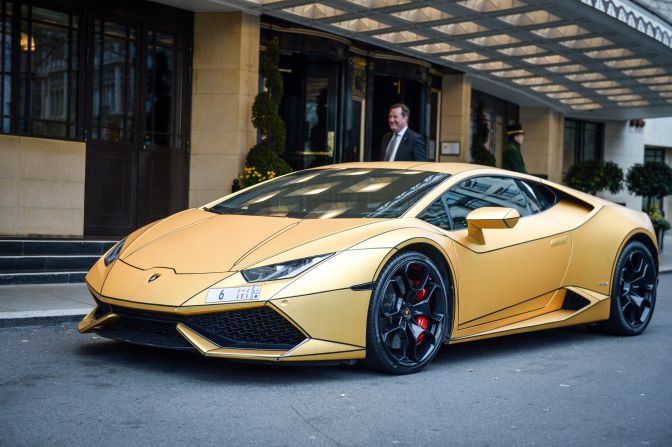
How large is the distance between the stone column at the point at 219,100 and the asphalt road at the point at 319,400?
307 inches

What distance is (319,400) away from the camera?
14.7 feet

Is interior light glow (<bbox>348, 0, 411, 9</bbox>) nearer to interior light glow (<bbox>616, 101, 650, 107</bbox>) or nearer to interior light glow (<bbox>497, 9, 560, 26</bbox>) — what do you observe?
interior light glow (<bbox>497, 9, 560, 26</bbox>)

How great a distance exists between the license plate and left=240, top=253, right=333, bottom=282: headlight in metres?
0.07

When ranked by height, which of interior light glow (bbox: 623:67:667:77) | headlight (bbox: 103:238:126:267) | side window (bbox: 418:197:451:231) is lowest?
headlight (bbox: 103:238:126:267)

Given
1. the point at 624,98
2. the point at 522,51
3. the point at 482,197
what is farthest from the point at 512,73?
the point at 482,197

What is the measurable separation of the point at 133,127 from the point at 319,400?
9.22m

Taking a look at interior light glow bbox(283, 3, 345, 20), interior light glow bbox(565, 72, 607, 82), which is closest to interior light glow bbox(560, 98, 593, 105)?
interior light glow bbox(565, 72, 607, 82)

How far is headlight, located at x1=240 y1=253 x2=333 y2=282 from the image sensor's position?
4.70 meters

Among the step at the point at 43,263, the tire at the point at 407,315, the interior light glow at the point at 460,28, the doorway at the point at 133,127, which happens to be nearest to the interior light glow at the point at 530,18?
the interior light glow at the point at 460,28

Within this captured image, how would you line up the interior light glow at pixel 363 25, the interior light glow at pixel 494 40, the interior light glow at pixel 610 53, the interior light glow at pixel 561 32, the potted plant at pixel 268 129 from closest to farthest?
1. the potted plant at pixel 268 129
2. the interior light glow at pixel 363 25
3. the interior light glow at pixel 561 32
4. the interior light glow at pixel 494 40
5. the interior light glow at pixel 610 53

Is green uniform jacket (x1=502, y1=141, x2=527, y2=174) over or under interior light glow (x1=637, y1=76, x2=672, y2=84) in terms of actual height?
under

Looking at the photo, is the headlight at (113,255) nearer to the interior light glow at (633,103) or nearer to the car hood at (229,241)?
the car hood at (229,241)

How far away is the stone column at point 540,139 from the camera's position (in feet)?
86.7

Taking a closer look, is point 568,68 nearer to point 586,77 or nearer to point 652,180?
point 586,77
